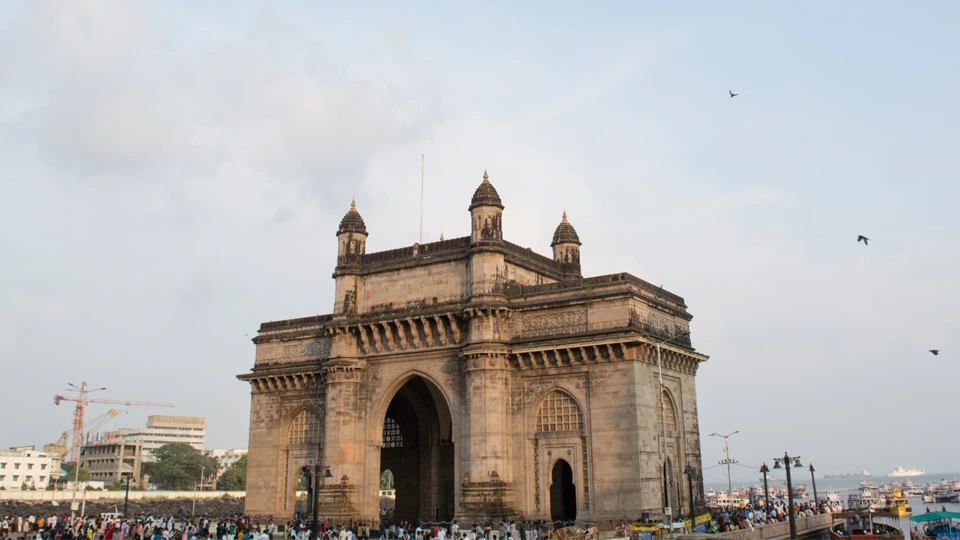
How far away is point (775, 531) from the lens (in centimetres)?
3328

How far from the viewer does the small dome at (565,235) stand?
4297cm

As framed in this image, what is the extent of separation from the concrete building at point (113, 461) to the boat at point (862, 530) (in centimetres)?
11829

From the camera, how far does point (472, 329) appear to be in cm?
3519

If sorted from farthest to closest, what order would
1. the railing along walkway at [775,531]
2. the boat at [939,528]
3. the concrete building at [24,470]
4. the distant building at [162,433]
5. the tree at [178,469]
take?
the distant building at [162,433] < the tree at [178,469] < the concrete building at [24,470] < the boat at [939,528] < the railing along walkway at [775,531]

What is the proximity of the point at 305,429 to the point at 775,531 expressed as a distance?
2280 centimetres

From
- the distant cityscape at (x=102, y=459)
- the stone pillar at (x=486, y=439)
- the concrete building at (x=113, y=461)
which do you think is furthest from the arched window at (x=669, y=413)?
the concrete building at (x=113, y=461)

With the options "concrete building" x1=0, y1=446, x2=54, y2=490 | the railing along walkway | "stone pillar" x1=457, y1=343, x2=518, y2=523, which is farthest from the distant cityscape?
the railing along walkway

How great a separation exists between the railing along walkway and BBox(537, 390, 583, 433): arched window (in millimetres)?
7565

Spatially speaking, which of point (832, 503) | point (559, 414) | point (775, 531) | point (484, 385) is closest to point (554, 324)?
point (559, 414)

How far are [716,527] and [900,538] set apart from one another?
8.04 meters

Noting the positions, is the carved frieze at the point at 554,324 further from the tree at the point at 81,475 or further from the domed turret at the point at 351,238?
the tree at the point at 81,475

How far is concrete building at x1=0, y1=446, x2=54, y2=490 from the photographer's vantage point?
101 metres

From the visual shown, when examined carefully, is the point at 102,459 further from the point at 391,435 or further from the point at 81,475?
the point at 391,435

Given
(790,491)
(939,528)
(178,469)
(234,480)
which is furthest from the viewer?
(234,480)
